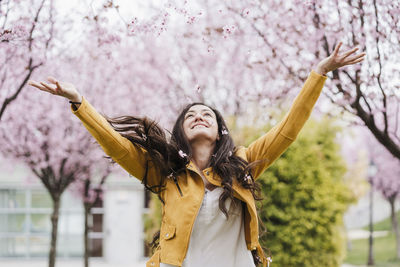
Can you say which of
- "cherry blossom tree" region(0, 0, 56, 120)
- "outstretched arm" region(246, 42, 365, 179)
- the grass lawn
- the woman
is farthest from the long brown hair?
the grass lawn

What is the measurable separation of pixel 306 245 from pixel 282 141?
567 centimetres

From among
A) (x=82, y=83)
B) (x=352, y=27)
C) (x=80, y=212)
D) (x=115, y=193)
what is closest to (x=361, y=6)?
(x=352, y=27)

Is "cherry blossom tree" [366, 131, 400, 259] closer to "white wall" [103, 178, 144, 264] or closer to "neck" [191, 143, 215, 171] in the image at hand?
"white wall" [103, 178, 144, 264]

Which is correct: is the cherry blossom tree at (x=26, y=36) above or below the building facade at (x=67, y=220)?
above

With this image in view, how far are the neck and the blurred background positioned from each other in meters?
0.43

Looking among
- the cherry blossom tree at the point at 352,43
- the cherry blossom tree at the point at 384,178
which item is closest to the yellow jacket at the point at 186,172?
the cherry blossom tree at the point at 352,43

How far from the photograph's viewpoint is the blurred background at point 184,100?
4.38 metres

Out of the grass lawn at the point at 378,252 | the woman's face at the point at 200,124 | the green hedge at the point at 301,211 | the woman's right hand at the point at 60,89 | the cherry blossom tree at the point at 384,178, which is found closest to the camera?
the woman's right hand at the point at 60,89

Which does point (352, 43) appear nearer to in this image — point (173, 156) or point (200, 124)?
point (200, 124)

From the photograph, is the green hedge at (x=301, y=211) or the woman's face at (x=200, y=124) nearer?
the woman's face at (x=200, y=124)

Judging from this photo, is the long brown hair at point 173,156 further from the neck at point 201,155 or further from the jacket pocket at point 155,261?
the jacket pocket at point 155,261

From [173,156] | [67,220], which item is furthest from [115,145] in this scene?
[67,220]

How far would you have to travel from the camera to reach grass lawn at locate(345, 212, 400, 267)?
15.9 m

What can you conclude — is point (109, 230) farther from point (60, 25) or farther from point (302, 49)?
point (302, 49)
